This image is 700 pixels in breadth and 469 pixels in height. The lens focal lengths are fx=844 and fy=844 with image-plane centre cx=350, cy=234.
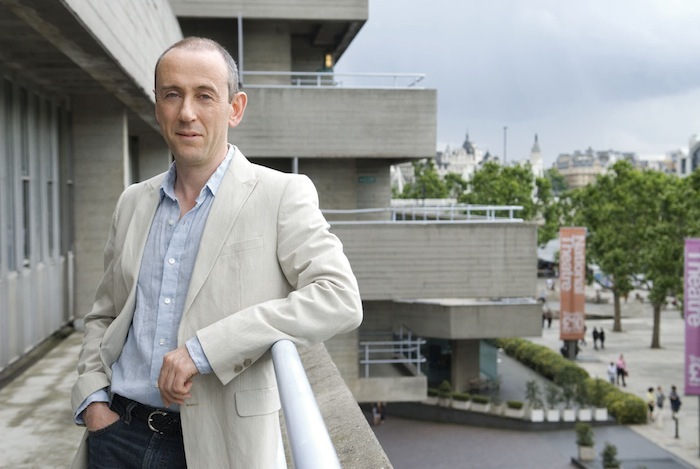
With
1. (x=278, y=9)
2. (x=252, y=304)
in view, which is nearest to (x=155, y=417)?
(x=252, y=304)

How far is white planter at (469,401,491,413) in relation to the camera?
28742 mm

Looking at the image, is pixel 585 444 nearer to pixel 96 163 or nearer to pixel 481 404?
pixel 481 404

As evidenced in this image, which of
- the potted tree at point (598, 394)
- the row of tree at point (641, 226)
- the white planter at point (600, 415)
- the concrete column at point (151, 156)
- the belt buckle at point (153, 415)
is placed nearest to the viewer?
the belt buckle at point (153, 415)

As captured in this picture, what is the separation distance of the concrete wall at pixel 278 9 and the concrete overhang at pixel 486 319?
8682 millimetres

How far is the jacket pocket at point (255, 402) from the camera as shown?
2121 millimetres

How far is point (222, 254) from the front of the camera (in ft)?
7.16

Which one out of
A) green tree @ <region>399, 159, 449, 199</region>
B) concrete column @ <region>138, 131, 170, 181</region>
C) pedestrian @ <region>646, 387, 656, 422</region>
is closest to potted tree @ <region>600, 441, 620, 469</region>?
pedestrian @ <region>646, 387, 656, 422</region>

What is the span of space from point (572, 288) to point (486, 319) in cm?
1254

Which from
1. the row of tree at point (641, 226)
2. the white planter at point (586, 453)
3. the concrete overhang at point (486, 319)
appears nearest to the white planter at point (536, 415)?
the white planter at point (586, 453)

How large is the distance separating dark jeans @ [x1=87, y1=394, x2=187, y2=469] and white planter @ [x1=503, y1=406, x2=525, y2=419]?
89.8 ft

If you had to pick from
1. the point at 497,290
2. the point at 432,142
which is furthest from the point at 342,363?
the point at 432,142

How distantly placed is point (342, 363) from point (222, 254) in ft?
68.4

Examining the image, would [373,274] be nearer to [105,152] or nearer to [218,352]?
[105,152]

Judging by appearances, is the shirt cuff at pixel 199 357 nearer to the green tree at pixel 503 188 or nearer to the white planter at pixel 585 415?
the white planter at pixel 585 415
